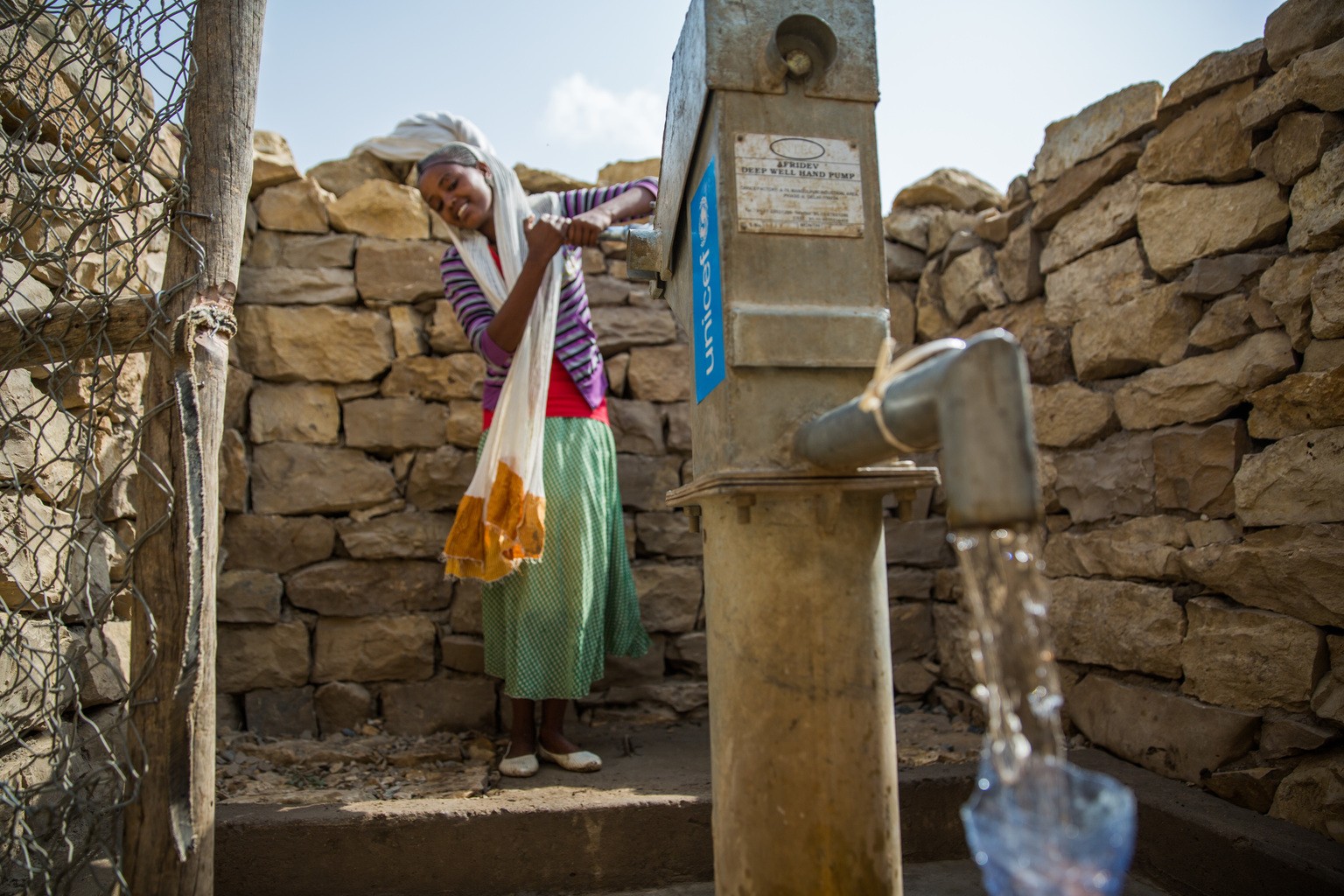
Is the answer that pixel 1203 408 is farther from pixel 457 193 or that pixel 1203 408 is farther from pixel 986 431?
pixel 457 193

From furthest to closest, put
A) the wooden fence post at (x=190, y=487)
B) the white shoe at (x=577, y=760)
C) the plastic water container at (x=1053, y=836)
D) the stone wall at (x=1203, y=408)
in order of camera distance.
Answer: the white shoe at (x=577, y=760)
the stone wall at (x=1203, y=408)
the wooden fence post at (x=190, y=487)
the plastic water container at (x=1053, y=836)

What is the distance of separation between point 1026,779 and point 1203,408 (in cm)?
164

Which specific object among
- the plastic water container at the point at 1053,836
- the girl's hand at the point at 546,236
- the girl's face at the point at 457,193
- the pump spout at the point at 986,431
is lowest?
the plastic water container at the point at 1053,836

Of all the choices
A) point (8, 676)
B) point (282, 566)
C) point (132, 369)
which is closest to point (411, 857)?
point (8, 676)

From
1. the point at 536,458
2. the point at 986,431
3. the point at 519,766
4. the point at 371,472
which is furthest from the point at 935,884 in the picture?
the point at 371,472

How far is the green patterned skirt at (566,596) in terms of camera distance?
8.21ft

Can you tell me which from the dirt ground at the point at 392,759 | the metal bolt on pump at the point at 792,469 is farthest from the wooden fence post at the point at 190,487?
the metal bolt on pump at the point at 792,469

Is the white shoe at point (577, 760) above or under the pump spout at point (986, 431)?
under

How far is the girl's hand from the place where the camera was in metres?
2.41

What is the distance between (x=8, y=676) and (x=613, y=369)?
6.60 feet

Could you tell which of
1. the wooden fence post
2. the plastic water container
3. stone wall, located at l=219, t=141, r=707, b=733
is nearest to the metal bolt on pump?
the plastic water container

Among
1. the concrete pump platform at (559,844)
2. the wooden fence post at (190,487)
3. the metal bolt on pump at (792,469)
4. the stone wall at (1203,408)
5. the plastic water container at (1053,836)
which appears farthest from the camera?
the concrete pump platform at (559,844)

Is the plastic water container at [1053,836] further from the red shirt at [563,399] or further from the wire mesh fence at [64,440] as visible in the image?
the red shirt at [563,399]

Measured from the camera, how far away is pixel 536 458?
8.28 ft
